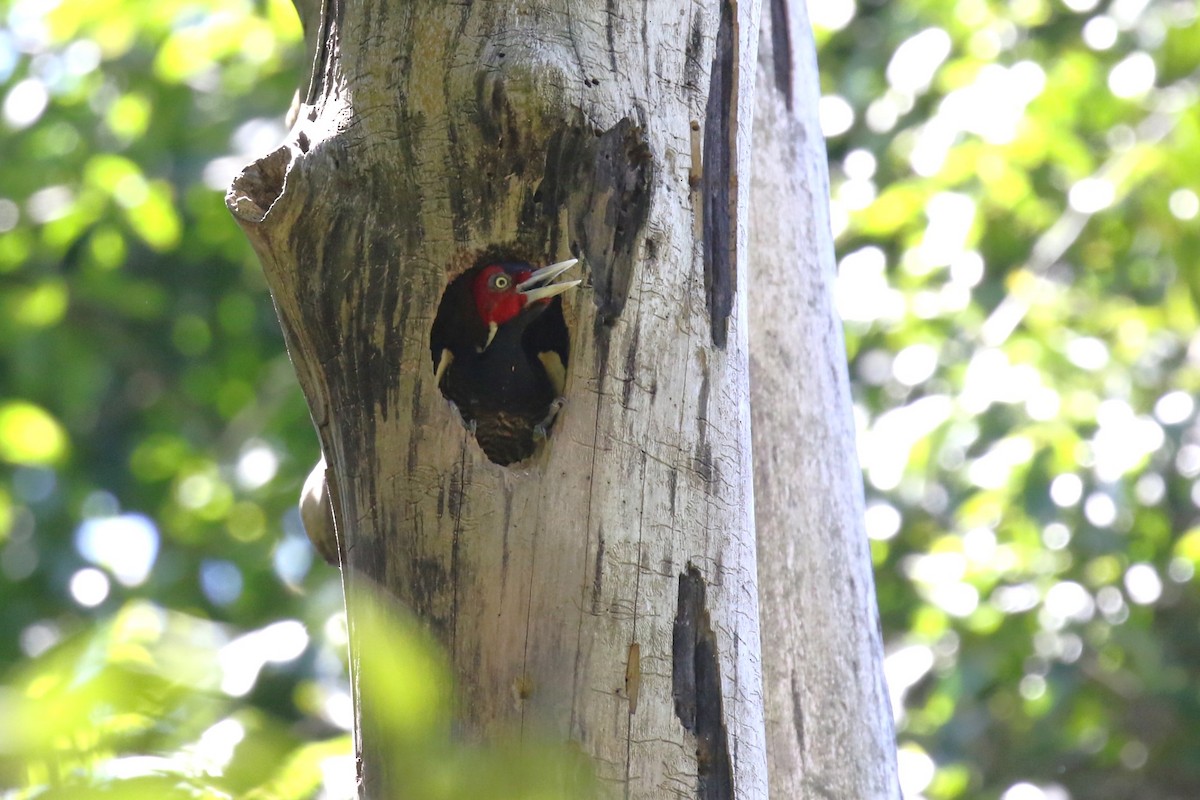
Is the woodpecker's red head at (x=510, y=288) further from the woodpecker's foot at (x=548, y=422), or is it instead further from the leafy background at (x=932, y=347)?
the leafy background at (x=932, y=347)

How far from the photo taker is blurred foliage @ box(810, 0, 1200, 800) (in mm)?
4137

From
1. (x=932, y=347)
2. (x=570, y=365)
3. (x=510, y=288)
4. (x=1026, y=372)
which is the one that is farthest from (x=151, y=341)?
(x=570, y=365)

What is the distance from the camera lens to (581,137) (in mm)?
1841

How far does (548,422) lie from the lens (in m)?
1.83

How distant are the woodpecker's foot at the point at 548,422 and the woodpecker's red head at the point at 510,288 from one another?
16 centimetres

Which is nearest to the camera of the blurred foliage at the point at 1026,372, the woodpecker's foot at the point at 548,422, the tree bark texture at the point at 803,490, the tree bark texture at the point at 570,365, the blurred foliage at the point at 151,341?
the tree bark texture at the point at 570,365

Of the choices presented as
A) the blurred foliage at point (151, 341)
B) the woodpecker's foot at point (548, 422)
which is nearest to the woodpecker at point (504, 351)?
the woodpecker's foot at point (548, 422)

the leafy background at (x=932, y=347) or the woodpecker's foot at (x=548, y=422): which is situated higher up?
the leafy background at (x=932, y=347)

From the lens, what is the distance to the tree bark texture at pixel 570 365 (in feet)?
5.55

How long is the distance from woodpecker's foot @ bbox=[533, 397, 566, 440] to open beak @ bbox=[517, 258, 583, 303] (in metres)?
0.16

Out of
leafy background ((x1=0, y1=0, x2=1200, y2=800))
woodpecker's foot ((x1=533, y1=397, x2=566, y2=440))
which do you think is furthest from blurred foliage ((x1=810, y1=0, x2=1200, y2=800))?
woodpecker's foot ((x1=533, y1=397, x2=566, y2=440))

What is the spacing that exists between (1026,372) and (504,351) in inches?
81.5

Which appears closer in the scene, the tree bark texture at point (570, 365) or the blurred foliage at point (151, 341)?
the tree bark texture at point (570, 365)

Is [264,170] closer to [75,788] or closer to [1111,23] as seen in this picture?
[75,788]
